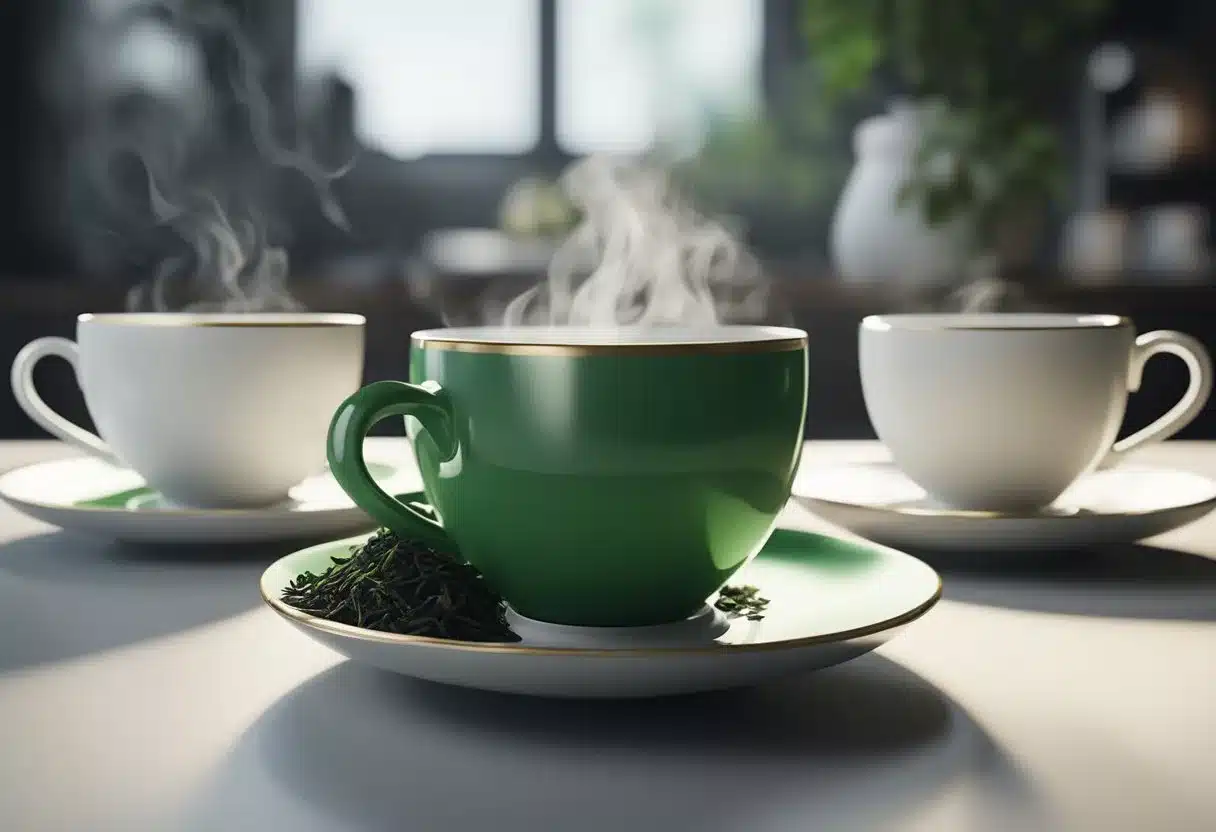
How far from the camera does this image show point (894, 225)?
2.58 m

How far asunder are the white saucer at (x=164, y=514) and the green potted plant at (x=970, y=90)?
71.3 inches

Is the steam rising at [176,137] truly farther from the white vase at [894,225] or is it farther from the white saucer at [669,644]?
the white saucer at [669,644]

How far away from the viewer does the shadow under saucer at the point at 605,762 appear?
0.35 metres

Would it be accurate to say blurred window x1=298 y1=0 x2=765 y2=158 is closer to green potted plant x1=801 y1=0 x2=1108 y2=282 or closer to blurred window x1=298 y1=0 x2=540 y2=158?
blurred window x1=298 y1=0 x2=540 y2=158

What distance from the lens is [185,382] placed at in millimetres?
743

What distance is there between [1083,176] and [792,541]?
4.31 metres

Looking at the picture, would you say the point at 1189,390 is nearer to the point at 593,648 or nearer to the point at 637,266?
the point at 593,648

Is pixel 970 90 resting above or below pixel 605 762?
above

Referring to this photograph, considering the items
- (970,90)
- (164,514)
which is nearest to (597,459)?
(164,514)

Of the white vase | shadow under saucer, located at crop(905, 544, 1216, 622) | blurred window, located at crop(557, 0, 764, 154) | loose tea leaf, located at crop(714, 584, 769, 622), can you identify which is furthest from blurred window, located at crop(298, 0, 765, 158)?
loose tea leaf, located at crop(714, 584, 769, 622)

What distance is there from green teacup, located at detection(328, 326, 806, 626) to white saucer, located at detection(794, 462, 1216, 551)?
19 cm

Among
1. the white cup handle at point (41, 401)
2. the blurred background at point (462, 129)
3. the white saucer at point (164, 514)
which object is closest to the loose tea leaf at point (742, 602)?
the white saucer at point (164, 514)

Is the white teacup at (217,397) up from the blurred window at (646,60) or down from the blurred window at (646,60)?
down

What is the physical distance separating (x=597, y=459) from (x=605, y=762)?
0.40 feet
